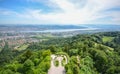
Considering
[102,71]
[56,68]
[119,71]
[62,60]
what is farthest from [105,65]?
[56,68]

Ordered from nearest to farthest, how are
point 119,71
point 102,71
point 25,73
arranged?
point 25,73 → point 119,71 → point 102,71

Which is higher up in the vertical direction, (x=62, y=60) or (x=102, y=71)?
(x=62, y=60)

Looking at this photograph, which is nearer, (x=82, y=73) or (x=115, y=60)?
(x=82, y=73)

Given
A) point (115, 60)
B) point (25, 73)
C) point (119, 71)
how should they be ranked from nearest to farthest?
point (25, 73)
point (119, 71)
point (115, 60)

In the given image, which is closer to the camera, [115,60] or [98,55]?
[98,55]

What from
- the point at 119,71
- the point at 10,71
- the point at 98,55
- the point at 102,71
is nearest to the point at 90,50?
the point at 98,55

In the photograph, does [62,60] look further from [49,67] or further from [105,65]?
[105,65]

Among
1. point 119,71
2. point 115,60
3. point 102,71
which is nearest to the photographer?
point 119,71

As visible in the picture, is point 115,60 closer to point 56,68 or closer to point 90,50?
point 90,50

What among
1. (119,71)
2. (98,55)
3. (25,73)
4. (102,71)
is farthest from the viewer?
(98,55)
